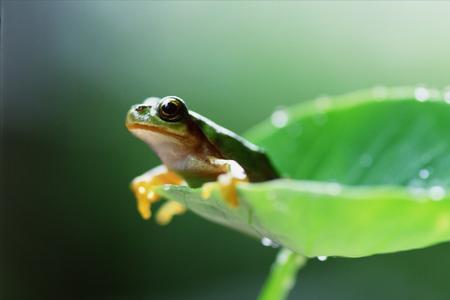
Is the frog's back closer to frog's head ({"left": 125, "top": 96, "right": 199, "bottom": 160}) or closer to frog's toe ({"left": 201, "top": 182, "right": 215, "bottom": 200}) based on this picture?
frog's head ({"left": 125, "top": 96, "right": 199, "bottom": 160})

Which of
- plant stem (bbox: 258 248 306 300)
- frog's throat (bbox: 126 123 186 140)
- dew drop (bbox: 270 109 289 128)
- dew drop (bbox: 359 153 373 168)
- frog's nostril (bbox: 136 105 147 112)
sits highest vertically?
dew drop (bbox: 270 109 289 128)

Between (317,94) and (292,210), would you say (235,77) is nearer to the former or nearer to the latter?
(317,94)

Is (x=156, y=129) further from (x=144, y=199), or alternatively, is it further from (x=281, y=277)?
(x=281, y=277)

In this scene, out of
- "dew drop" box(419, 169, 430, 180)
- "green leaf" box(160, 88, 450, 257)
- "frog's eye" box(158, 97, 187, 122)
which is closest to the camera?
"green leaf" box(160, 88, 450, 257)

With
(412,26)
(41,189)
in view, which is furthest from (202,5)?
(41,189)

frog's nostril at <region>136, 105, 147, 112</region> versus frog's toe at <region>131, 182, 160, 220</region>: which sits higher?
A: frog's nostril at <region>136, 105, 147, 112</region>

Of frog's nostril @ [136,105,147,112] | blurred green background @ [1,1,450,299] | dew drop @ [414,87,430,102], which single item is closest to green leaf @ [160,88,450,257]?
dew drop @ [414,87,430,102]

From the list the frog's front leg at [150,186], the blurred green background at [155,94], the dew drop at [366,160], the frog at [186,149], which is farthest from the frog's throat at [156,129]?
the blurred green background at [155,94]

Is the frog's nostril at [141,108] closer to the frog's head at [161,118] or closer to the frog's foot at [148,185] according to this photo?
the frog's head at [161,118]

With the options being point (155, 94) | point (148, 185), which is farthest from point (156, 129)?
point (155, 94)
